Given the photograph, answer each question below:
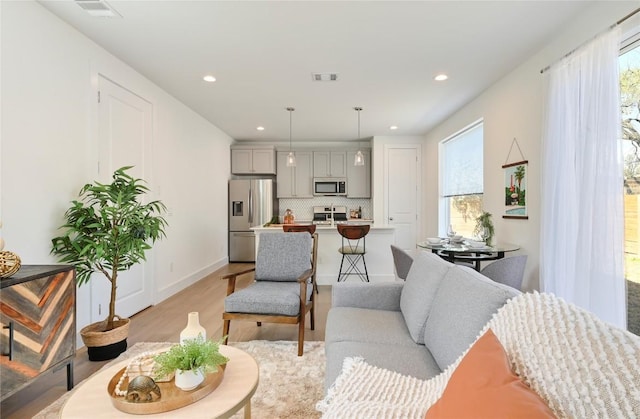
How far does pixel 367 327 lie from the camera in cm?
178

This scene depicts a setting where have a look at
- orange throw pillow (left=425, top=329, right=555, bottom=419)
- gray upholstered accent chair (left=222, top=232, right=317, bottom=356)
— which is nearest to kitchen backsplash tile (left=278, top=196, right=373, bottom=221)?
gray upholstered accent chair (left=222, top=232, right=317, bottom=356)

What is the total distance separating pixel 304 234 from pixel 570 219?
6.97 ft

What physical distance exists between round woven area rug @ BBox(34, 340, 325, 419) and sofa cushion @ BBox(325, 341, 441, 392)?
17.0 inches

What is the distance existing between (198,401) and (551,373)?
1191mm

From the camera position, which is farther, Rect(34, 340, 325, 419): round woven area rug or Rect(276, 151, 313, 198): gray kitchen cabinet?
Rect(276, 151, 313, 198): gray kitchen cabinet

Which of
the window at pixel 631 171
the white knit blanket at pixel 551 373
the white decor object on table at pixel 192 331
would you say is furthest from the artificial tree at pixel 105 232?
the window at pixel 631 171

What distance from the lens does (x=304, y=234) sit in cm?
291

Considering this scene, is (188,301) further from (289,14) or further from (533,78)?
(533,78)

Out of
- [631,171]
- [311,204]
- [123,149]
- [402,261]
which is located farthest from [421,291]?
[311,204]

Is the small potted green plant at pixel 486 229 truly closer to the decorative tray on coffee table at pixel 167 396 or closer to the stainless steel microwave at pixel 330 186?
the decorative tray on coffee table at pixel 167 396

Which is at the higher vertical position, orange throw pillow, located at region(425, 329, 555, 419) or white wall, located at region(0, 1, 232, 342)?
white wall, located at region(0, 1, 232, 342)

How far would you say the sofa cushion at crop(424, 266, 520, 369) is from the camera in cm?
116

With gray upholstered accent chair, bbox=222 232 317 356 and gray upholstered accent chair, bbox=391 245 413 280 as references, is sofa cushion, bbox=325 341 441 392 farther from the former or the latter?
gray upholstered accent chair, bbox=391 245 413 280

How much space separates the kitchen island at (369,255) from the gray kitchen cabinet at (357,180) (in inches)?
92.9
